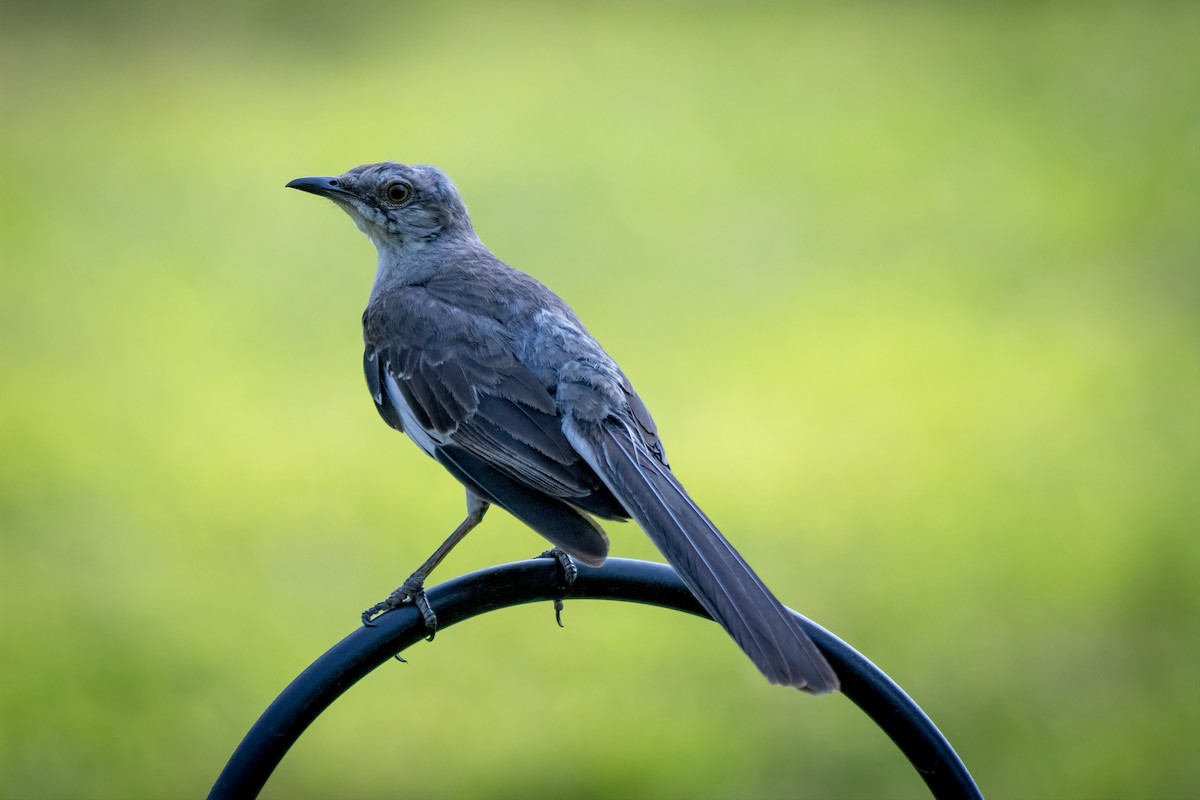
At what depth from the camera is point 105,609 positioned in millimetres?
6012

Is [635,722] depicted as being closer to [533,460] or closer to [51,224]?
[533,460]

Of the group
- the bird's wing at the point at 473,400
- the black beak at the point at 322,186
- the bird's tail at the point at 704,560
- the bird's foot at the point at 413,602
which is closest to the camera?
the bird's tail at the point at 704,560

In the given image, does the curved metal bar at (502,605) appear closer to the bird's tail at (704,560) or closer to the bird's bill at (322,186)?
the bird's tail at (704,560)

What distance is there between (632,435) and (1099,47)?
39.9 feet

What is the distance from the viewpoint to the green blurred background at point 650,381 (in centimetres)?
541

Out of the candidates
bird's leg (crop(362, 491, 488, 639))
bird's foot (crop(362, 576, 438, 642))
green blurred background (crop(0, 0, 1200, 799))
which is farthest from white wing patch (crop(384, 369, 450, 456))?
green blurred background (crop(0, 0, 1200, 799))

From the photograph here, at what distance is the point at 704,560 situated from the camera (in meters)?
2.54

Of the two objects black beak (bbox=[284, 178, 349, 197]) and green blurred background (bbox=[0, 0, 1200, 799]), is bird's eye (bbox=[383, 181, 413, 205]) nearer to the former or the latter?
black beak (bbox=[284, 178, 349, 197])

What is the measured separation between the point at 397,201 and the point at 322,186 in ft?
0.80

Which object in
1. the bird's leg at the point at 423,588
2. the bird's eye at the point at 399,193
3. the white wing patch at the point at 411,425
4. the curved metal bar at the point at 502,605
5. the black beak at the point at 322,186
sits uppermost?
the bird's eye at the point at 399,193

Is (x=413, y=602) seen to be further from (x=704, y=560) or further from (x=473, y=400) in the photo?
(x=704, y=560)

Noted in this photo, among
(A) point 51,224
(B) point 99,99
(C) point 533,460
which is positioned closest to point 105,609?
(C) point 533,460

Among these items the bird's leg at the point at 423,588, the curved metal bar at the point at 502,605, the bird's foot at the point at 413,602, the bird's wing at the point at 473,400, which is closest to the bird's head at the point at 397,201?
the bird's wing at the point at 473,400

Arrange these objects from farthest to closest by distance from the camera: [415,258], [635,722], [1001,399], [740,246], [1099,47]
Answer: [1099,47] < [740,246] < [1001,399] < [635,722] < [415,258]
